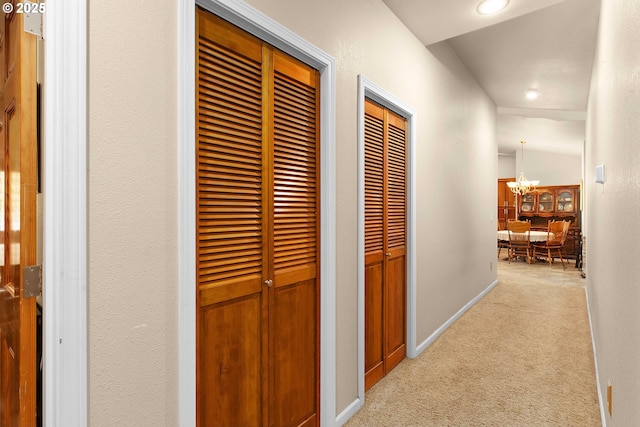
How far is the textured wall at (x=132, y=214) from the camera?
39.9 inches

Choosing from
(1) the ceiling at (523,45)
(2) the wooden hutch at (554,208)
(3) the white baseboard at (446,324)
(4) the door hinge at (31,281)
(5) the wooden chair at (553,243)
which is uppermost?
(1) the ceiling at (523,45)

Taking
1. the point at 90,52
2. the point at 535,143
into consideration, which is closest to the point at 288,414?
the point at 90,52

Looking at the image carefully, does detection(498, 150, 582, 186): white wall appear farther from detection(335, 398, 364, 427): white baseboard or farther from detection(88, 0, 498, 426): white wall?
detection(88, 0, 498, 426): white wall

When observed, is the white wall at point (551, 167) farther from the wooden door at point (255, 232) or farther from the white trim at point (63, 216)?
the white trim at point (63, 216)

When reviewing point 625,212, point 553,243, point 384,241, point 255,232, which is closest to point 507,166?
point 553,243

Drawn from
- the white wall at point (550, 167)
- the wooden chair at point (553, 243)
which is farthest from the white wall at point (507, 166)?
the wooden chair at point (553, 243)

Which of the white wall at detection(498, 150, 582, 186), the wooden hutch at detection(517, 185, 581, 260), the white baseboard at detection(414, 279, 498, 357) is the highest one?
the white wall at detection(498, 150, 582, 186)

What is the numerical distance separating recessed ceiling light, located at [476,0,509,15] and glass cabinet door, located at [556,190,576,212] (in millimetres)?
8306

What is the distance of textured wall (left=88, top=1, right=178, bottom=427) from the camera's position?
3.33 feet

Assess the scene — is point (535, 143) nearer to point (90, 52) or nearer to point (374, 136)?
point (374, 136)

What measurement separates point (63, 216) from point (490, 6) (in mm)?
2818

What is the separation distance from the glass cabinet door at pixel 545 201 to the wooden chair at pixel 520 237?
1.99 metres

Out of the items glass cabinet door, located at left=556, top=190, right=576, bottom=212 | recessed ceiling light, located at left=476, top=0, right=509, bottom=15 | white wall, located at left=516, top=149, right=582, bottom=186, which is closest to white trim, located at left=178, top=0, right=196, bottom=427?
recessed ceiling light, located at left=476, top=0, right=509, bottom=15

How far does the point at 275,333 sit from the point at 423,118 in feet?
7.50
